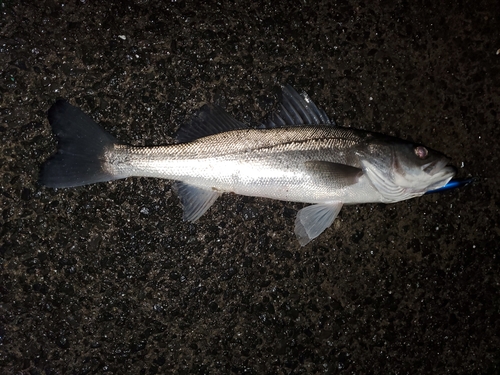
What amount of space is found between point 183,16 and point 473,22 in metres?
2.09

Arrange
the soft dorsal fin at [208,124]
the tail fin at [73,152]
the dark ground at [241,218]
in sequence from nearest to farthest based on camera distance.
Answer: the tail fin at [73,152], the soft dorsal fin at [208,124], the dark ground at [241,218]

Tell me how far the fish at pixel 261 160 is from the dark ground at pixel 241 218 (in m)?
0.22

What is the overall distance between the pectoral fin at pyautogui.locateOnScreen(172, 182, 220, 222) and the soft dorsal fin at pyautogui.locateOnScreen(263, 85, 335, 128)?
0.57 m

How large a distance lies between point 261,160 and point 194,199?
0.49 metres

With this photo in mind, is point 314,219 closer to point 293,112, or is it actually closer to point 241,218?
point 241,218

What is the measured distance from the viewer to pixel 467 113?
106 inches

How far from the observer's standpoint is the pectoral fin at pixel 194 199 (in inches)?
90.7

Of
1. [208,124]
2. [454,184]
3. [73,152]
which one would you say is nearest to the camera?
[73,152]

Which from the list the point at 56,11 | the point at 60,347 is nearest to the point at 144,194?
the point at 60,347

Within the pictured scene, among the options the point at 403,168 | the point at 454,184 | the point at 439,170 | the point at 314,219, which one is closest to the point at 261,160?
the point at 314,219

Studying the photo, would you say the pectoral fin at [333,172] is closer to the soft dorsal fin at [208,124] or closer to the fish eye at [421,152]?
the fish eye at [421,152]

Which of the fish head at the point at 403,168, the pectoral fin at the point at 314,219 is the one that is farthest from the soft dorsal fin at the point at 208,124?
the fish head at the point at 403,168

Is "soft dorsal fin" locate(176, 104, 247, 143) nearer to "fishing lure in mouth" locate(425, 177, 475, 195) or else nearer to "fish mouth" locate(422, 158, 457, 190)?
"fish mouth" locate(422, 158, 457, 190)

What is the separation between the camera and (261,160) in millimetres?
2238
